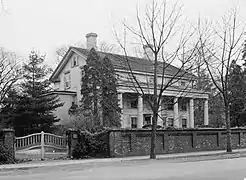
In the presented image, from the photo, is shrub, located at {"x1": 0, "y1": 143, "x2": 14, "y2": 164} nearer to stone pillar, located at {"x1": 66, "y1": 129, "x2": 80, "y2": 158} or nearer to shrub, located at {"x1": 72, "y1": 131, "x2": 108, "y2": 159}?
stone pillar, located at {"x1": 66, "y1": 129, "x2": 80, "y2": 158}

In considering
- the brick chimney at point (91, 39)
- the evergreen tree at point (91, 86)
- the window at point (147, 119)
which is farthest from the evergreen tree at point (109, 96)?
the brick chimney at point (91, 39)

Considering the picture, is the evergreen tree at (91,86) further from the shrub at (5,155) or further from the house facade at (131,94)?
the shrub at (5,155)

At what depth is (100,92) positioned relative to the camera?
114ft

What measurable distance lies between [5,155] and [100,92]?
1735 cm

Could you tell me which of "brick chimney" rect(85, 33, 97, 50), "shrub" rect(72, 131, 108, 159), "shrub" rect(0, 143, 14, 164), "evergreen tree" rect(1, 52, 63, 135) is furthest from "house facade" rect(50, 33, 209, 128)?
"shrub" rect(0, 143, 14, 164)

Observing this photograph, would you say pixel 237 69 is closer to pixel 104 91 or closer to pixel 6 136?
pixel 104 91

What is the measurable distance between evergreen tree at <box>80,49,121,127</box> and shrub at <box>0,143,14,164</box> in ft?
46.8

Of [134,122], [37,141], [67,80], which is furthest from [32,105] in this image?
[37,141]

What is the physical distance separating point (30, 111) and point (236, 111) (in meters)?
26.0

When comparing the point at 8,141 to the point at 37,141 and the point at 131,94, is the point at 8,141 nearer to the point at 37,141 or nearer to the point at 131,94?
the point at 37,141

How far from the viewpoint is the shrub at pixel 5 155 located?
58.5ft

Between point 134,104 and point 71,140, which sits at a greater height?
point 134,104

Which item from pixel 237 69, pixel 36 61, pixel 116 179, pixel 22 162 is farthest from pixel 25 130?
pixel 237 69

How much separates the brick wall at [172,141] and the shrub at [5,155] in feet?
18.2
